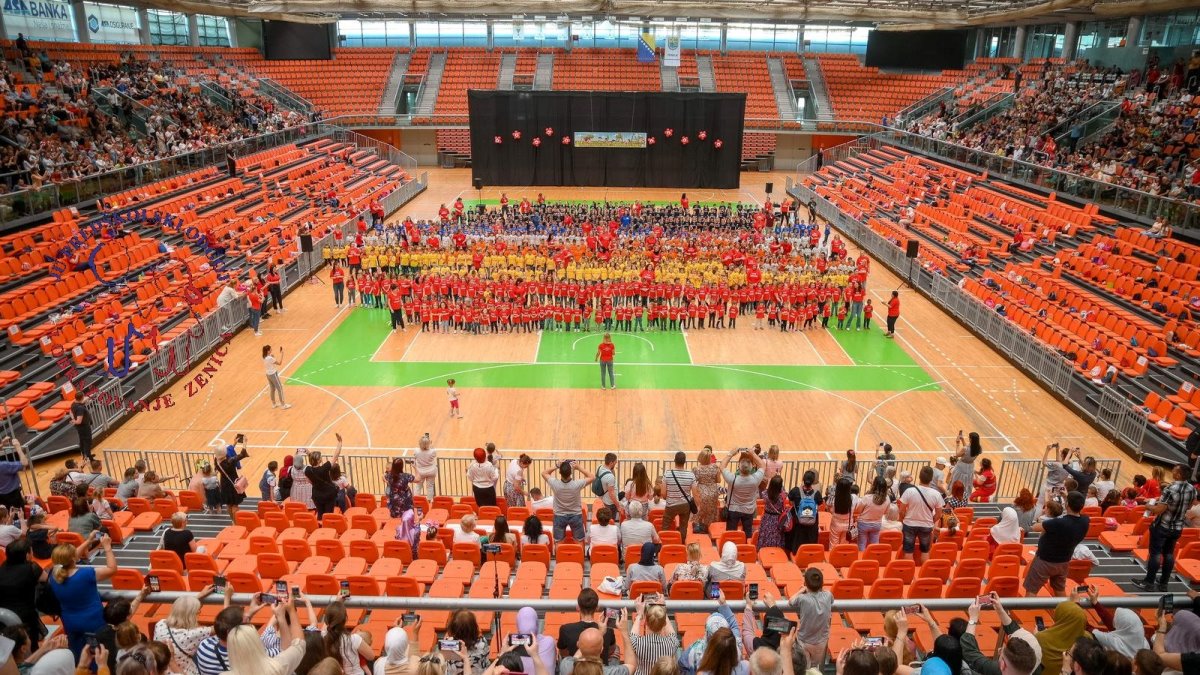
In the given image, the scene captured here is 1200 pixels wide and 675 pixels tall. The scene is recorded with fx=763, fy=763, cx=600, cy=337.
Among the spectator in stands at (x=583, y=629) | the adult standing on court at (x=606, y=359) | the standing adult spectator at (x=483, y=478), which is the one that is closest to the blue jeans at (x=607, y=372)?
the adult standing on court at (x=606, y=359)

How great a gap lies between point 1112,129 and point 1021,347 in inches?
683

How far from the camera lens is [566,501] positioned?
418 inches

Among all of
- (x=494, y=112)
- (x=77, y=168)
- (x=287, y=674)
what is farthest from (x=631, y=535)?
(x=494, y=112)

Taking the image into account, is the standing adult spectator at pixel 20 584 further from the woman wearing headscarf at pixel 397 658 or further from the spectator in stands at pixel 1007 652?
the spectator in stands at pixel 1007 652

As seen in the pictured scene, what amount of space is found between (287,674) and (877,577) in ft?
22.4

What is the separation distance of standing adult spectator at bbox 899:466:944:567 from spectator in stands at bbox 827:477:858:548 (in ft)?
2.27

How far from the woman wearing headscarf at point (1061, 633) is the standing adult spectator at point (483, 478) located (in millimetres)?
7948

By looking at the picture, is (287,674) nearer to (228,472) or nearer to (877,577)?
(877,577)

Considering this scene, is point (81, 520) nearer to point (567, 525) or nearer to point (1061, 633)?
point (567, 525)

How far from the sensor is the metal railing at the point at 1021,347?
16.8 meters

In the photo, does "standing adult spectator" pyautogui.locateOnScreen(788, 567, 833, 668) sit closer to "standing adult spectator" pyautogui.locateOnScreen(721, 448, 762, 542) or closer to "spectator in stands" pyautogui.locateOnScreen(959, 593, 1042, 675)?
"spectator in stands" pyautogui.locateOnScreen(959, 593, 1042, 675)

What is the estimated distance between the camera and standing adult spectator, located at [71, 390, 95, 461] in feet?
49.6

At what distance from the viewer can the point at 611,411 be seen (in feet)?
61.9

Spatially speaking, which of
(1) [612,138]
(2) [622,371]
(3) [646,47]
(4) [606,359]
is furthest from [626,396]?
(3) [646,47]
